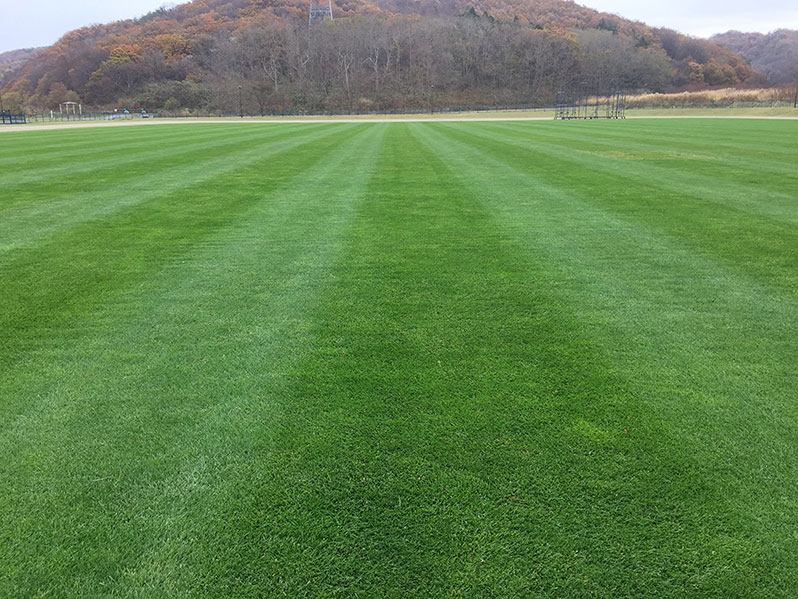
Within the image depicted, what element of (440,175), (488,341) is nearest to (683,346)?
(488,341)

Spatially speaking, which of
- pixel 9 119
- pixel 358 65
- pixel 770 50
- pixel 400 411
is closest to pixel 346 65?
pixel 358 65

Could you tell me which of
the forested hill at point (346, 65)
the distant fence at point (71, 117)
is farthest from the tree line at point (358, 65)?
the distant fence at point (71, 117)

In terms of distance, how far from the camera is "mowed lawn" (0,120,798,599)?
198 centimetres

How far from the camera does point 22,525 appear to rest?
213 cm

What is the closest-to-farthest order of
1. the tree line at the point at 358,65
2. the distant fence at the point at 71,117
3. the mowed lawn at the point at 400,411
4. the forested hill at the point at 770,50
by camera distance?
the mowed lawn at the point at 400,411
the distant fence at the point at 71,117
the tree line at the point at 358,65
the forested hill at the point at 770,50

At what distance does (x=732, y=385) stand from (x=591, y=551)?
181cm

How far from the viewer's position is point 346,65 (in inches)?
4469

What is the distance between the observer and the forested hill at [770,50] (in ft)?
380

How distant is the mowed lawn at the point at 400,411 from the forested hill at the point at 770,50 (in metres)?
136

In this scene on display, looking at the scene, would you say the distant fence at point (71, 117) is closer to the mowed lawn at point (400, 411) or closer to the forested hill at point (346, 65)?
the forested hill at point (346, 65)

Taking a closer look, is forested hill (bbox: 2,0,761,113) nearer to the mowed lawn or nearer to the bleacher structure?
the bleacher structure

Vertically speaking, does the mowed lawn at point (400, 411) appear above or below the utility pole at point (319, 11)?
below

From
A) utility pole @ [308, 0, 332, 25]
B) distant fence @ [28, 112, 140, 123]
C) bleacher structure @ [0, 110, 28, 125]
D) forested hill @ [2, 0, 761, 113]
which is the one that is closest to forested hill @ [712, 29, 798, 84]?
forested hill @ [2, 0, 761, 113]

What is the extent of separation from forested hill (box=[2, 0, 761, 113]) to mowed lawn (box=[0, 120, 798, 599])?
327 ft
